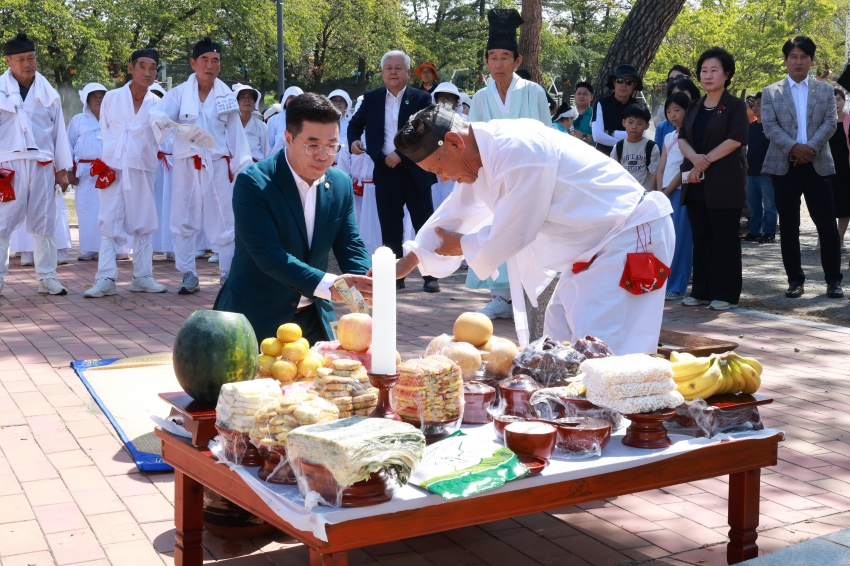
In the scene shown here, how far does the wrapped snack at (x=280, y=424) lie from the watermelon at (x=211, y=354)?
40 cm

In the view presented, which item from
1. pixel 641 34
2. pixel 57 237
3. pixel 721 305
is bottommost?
pixel 721 305

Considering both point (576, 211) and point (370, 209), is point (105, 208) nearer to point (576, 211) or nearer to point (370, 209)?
point (370, 209)

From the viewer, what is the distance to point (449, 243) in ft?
12.7

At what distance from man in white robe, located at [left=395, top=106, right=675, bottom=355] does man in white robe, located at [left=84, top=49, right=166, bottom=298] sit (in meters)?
5.97

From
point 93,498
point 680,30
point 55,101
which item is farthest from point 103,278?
point 680,30

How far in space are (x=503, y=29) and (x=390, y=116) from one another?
2.16 m

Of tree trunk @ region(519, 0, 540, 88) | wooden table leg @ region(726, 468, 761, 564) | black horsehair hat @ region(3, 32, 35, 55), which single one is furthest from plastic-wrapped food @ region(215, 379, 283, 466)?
tree trunk @ region(519, 0, 540, 88)

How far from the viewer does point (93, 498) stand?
392 cm

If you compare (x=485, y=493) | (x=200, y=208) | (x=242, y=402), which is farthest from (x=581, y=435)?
(x=200, y=208)

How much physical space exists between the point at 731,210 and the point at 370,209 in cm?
522

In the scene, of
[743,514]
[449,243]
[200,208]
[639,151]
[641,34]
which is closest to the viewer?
[743,514]

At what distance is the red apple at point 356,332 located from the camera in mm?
3109

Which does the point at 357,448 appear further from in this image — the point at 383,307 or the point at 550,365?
the point at 550,365

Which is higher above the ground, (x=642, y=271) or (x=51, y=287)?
(x=642, y=271)
